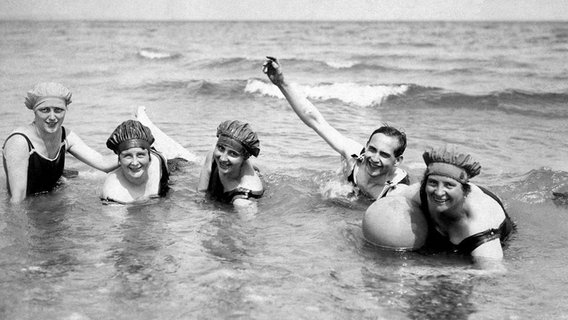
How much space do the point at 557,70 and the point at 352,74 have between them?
8.18 meters

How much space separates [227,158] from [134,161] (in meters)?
1.12

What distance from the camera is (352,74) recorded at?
26.4m

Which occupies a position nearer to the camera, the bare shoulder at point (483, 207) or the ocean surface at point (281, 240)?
the ocean surface at point (281, 240)

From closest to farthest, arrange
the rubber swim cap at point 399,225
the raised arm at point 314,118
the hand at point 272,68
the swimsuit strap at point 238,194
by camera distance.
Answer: the rubber swim cap at point 399,225 → the hand at point 272,68 → the swimsuit strap at point 238,194 → the raised arm at point 314,118

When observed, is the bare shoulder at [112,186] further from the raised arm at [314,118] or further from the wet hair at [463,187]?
the wet hair at [463,187]

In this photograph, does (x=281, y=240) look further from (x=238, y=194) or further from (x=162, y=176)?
(x=162, y=176)

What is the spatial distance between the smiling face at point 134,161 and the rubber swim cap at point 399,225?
9.55 feet

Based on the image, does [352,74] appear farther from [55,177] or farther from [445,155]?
[445,155]

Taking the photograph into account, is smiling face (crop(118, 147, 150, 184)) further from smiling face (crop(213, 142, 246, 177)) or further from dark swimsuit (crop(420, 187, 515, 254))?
dark swimsuit (crop(420, 187, 515, 254))

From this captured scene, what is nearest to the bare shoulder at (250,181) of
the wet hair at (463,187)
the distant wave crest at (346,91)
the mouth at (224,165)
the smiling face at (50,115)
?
the mouth at (224,165)

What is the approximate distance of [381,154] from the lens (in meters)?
7.52

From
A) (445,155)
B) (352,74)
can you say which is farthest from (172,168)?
(352,74)

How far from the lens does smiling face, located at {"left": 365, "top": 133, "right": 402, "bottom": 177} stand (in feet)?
24.5

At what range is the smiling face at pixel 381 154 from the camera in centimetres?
747
